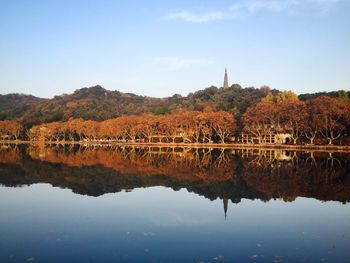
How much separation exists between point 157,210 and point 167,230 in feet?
12.9

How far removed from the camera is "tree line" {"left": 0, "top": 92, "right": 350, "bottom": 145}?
5959 cm

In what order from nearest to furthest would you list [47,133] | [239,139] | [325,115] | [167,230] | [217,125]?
[167,230], [325,115], [217,125], [239,139], [47,133]

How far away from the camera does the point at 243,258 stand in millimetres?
11164

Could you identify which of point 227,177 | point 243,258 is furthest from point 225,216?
point 227,177

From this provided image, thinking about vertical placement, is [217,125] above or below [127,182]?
above

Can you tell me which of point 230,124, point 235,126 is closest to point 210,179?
point 230,124

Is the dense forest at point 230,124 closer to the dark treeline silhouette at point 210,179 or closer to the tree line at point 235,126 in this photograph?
the tree line at point 235,126

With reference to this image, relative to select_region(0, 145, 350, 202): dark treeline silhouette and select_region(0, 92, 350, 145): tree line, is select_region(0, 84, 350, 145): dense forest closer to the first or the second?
select_region(0, 92, 350, 145): tree line

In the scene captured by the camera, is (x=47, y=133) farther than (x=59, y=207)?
Yes

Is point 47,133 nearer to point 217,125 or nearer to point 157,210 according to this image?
point 217,125

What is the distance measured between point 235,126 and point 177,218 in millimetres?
60596

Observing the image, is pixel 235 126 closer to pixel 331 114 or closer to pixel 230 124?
pixel 230 124

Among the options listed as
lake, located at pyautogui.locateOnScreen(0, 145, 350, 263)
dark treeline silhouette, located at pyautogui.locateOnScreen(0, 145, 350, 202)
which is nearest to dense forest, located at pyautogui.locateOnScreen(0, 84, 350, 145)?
dark treeline silhouette, located at pyautogui.locateOnScreen(0, 145, 350, 202)

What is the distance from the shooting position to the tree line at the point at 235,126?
59594 mm
